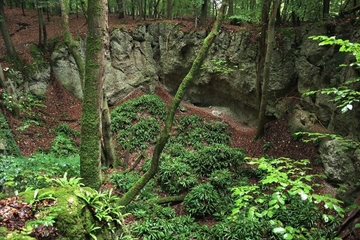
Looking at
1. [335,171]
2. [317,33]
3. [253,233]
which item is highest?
[317,33]

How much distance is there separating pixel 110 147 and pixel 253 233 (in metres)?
6.29

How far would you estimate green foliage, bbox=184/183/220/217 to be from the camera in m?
8.27

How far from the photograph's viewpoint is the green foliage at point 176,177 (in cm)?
953

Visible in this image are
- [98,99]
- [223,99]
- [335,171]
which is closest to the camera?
[98,99]

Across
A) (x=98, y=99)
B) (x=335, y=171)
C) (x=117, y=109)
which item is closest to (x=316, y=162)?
(x=335, y=171)

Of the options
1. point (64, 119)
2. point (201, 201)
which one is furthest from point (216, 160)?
point (64, 119)

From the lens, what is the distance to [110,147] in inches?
404

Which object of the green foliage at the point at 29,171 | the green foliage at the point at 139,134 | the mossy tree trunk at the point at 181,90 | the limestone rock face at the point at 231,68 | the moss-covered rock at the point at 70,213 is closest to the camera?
the moss-covered rock at the point at 70,213

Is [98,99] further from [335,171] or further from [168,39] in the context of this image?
[168,39]

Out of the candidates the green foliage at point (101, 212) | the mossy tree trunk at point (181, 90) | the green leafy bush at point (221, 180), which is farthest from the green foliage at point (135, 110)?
the green foliage at point (101, 212)

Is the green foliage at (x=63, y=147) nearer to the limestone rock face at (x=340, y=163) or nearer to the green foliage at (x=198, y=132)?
the green foliage at (x=198, y=132)

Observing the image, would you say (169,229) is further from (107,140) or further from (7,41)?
(7,41)

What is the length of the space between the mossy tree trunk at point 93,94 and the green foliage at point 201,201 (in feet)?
14.6

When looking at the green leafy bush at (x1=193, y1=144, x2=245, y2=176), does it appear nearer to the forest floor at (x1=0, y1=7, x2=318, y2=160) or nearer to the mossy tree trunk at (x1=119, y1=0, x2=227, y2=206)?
the forest floor at (x1=0, y1=7, x2=318, y2=160)
